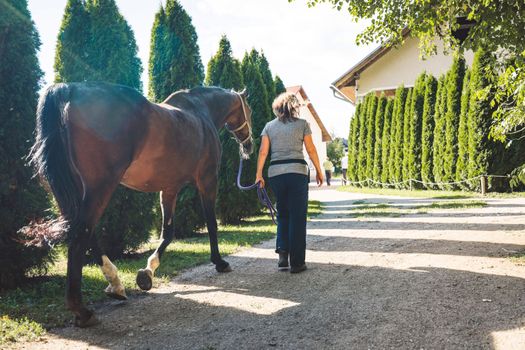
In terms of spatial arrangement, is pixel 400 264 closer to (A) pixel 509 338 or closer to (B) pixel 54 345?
(A) pixel 509 338

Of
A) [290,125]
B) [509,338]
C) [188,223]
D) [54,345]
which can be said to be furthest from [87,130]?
[188,223]

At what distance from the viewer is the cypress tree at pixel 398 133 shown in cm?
2069

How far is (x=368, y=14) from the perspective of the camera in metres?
6.84

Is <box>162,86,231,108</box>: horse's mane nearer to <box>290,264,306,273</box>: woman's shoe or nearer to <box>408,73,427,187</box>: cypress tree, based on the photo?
<box>290,264,306,273</box>: woman's shoe

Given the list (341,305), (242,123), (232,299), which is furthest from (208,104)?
(341,305)

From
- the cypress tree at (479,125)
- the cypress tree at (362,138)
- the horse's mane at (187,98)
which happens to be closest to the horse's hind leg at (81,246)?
the horse's mane at (187,98)

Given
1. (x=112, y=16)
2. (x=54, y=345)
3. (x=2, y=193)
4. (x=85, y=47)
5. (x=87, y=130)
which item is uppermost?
(x=112, y=16)

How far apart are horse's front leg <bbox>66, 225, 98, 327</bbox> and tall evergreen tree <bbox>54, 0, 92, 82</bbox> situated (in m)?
3.74

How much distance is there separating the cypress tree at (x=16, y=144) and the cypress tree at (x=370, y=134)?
19.8 m

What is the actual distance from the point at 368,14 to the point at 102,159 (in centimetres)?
482

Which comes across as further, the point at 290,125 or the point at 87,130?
the point at 290,125

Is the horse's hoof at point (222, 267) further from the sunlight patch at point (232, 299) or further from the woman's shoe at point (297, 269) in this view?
the woman's shoe at point (297, 269)

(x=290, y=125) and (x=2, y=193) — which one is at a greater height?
(x=290, y=125)

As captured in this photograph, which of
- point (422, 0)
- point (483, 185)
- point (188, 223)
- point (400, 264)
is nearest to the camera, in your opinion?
point (400, 264)
